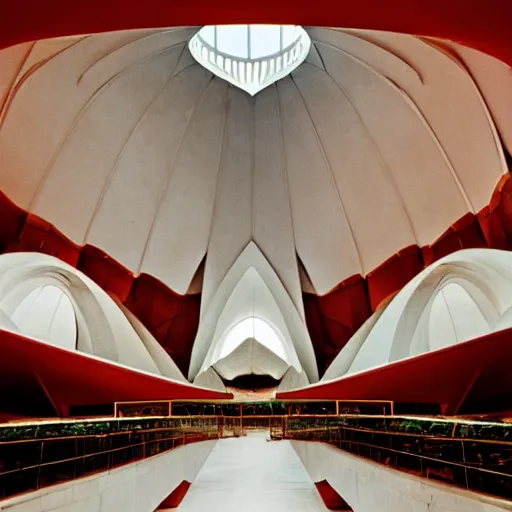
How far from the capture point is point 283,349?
55.1 ft

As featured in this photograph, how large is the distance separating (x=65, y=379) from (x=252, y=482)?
348 cm

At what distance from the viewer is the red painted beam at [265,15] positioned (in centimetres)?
393

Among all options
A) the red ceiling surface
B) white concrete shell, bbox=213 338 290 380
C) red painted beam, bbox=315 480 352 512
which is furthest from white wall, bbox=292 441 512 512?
white concrete shell, bbox=213 338 290 380

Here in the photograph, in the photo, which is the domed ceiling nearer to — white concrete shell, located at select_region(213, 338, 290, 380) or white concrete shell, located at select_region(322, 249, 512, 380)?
white concrete shell, located at select_region(322, 249, 512, 380)

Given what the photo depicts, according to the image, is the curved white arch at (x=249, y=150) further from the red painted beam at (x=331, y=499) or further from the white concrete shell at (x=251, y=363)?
the red painted beam at (x=331, y=499)

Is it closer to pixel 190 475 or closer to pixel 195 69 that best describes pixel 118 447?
pixel 190 475

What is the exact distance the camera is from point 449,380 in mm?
8328

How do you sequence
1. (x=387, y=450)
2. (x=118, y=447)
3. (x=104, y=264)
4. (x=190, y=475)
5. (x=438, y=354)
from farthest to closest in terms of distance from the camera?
(x=104, y=264) < (x=438, y=354) < (x=190, y=475) < (x=118, y=447) < (x=387, y=450)

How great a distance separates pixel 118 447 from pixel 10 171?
8.58 m

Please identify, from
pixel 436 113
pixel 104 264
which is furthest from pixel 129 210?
A: pixel 436 113

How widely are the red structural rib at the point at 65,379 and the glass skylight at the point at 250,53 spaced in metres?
8.04

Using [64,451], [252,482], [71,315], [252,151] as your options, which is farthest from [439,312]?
[64,451]

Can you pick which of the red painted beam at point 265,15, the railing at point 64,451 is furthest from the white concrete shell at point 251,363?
the red painted beam at point 265,15

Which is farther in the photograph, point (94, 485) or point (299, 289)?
point (299, 289)
